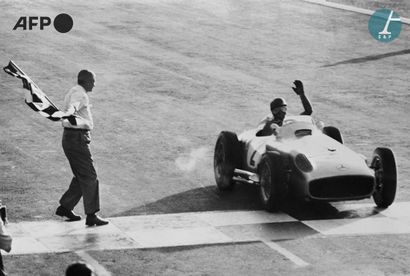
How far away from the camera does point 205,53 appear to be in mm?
31719

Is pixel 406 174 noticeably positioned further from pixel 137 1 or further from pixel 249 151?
pixel 137 1

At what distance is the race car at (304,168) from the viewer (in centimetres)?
1619

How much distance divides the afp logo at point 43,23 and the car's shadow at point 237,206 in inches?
710

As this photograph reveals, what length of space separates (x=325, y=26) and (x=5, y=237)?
26.6 metres

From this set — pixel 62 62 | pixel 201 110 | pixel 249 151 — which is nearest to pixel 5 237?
pixel 249 151

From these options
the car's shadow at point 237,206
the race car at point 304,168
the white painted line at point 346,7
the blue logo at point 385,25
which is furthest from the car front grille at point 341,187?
the white painted line at point 346,7

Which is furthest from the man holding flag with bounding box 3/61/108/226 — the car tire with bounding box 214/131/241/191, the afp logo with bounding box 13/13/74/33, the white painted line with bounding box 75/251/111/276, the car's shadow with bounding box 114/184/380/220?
the afp logo with bounding box 13/13/74/33

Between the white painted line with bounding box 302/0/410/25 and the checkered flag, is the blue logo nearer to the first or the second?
the white painted line with bounding box 302/0/410/25

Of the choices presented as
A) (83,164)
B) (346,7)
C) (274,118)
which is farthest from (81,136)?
(346,7)

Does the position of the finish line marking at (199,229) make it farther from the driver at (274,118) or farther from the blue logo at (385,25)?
the blue logo at (385,25)

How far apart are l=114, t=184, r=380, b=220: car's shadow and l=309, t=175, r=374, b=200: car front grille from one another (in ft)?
1.02

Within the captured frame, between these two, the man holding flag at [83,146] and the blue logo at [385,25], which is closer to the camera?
the man holding flag at [83,146]

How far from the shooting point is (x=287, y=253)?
14.6 metres

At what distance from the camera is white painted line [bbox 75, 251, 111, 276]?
13.7m
